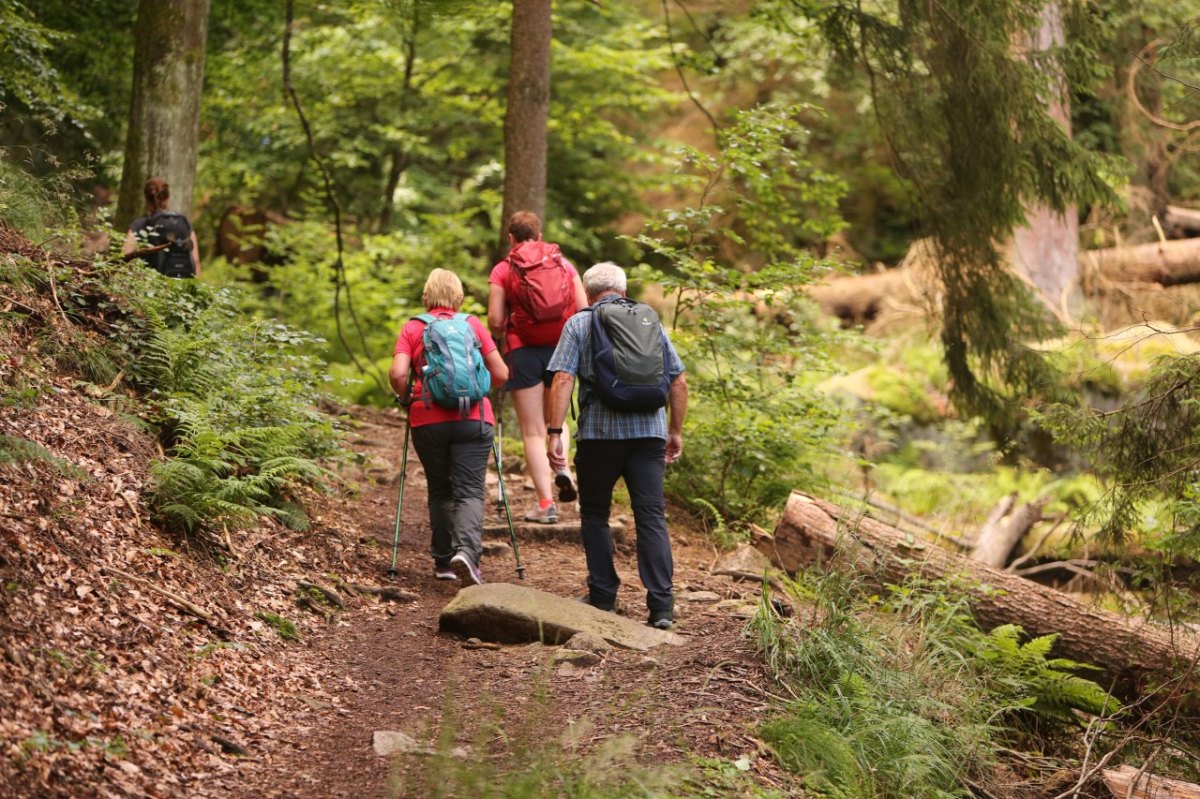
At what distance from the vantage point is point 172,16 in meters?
9.29

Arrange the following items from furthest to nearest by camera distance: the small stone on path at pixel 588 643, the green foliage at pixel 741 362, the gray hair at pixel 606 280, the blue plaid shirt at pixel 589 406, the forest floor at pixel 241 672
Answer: the green foliage at pixel 741 362, the gray hair at pixel 606 280, the blue plaid shirt at pixel 589 406, the small stone on path at pixel 588 643, the forest floor at pixel 241 672

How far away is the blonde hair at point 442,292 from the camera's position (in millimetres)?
6719

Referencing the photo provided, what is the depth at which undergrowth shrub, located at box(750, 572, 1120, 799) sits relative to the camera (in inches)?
190

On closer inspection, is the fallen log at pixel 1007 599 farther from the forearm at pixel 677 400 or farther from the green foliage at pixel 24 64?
the green foliage at pixel 24 64

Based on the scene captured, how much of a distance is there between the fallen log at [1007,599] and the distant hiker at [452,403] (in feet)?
7.58

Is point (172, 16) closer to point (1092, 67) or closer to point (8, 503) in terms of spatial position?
point (8, 503)

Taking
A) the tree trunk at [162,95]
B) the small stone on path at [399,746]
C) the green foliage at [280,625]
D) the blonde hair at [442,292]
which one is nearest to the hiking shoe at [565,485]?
the blonde hair at [442,292]

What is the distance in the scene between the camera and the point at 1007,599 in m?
7.44

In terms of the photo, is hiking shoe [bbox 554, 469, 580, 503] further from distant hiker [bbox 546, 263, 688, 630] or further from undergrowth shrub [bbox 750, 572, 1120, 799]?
undergrowth shrub [bbox 750, 572, 1120, 799]

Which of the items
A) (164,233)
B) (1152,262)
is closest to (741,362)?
(164,233)

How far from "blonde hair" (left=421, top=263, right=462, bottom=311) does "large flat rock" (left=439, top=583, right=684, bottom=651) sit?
72.5 inches

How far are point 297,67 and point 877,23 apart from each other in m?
9.92

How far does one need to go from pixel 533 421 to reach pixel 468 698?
116 inches

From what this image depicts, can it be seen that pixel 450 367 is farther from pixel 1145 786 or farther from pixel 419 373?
pixel 1145 786
